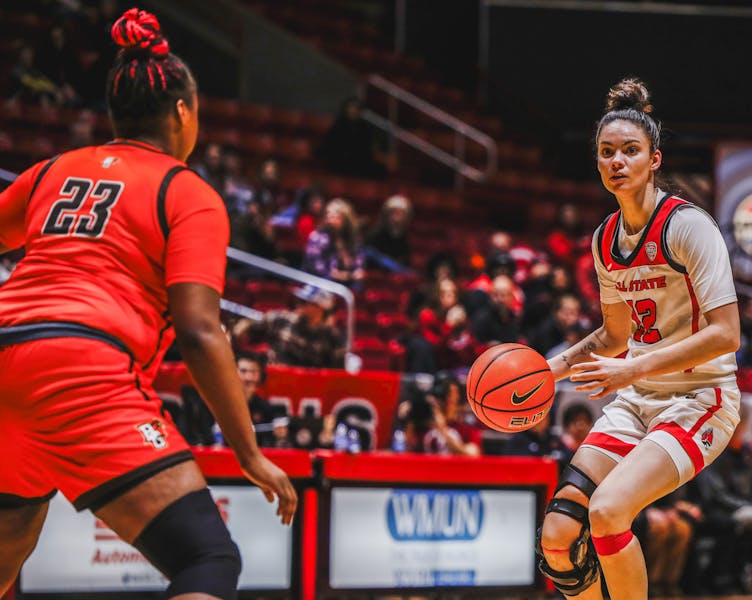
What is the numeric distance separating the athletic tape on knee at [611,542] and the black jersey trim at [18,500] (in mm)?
2111

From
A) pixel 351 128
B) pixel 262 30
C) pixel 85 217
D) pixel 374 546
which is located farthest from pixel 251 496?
pixel 262 30

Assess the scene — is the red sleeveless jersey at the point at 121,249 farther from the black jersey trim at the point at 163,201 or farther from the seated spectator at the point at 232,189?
the seated spectator at the point at 232,189

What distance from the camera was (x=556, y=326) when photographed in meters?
10.5

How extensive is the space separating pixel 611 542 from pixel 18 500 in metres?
2.24

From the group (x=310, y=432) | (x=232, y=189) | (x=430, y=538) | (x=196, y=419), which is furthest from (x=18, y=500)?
(x=232, y=189)

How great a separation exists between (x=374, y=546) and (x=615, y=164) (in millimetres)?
3533

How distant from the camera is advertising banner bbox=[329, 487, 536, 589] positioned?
7031 millimetres

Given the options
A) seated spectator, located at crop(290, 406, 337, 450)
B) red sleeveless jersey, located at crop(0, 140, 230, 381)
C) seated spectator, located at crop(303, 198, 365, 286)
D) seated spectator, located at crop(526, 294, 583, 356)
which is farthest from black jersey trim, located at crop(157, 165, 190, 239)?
seated spectator, located at crop(303, 198, 365, 286)

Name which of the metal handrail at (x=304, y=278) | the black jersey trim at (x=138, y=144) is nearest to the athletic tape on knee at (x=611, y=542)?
the black jersey trim at (x=138, y=144)

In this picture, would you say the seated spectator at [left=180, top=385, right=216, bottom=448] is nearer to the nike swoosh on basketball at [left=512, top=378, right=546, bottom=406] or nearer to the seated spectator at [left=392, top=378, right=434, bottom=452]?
the seated spectator at [left=392, top=378, right=434, bottom=452]

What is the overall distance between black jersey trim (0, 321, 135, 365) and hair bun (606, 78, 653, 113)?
2552 mm

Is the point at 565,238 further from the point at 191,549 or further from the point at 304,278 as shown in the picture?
the point at 191,549

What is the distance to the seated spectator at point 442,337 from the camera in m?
10.0

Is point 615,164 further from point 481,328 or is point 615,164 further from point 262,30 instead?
point 262,30
